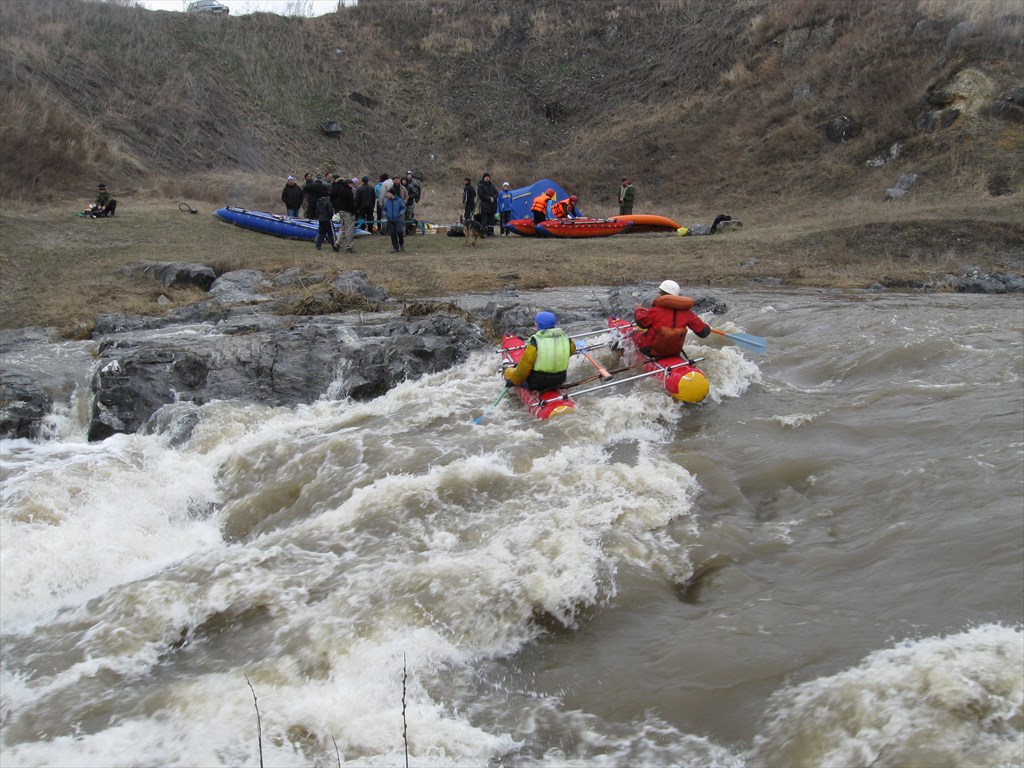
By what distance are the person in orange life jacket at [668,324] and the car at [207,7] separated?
29.2 m

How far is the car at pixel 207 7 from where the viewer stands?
103 ft

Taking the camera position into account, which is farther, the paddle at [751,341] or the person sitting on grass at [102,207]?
the person sitting on grass at [102,207]

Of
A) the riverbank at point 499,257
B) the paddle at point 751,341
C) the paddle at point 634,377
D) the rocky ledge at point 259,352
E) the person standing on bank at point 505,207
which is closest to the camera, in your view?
the paddle at point 634,377

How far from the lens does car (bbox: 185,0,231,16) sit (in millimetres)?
31353

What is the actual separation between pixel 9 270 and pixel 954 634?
45.9ft

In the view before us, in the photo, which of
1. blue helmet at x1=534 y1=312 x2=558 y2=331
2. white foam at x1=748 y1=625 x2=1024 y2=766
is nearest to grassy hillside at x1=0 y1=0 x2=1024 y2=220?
blue helmet at x1=534 y1=312 x2=558 y2=331

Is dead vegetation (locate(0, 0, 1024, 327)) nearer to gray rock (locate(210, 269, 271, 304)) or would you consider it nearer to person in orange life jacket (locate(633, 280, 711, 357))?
gray rock (locate(210, 269, 271, 304))

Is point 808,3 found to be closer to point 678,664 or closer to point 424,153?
point 424,153

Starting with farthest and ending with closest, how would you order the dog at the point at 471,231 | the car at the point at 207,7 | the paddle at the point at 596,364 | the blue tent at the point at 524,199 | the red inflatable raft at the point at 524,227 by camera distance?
1. the car at the point at 207,7
2. the blue tent at the point at 524,199
3. the red inflatable raft at the point at 524,227
4. the dog at the point at 471,231
5. the paddle at the point at 596,364

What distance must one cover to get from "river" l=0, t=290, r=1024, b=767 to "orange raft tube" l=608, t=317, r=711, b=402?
0.17 metres

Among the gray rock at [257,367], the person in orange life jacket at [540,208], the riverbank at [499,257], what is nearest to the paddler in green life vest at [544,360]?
the gray rock at [257,367]

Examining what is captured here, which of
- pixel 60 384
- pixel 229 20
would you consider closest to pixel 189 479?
pixel 60 384

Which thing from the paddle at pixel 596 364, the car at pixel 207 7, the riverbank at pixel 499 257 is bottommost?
the paddle at pixel 596 364

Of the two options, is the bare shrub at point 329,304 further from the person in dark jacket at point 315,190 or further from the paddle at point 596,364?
the person in dark jacket at point 315,190
